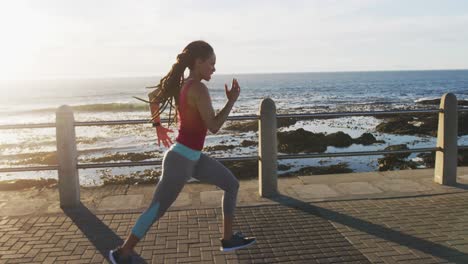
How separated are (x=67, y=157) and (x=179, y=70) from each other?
9.43ft

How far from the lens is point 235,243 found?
14.5ft

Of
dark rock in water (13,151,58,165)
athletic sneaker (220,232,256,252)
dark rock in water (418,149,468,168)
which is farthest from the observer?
dark rock in water (13,151,58,165)

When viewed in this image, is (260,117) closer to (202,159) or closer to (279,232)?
(279,232)

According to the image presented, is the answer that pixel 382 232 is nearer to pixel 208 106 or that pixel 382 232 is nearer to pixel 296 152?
pixel 208 106

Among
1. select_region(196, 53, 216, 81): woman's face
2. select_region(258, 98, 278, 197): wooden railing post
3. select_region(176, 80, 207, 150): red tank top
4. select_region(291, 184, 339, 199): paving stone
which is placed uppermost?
select_region(196, 53, 216, 81): woman's face

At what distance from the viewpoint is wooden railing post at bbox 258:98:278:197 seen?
6422 mm

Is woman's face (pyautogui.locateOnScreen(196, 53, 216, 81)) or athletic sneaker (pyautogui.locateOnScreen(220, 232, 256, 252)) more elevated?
woman's face (pyautogui.locateOnScreen(196, 53, 216, 81))

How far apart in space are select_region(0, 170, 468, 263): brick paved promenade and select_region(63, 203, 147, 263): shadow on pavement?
0.04ft

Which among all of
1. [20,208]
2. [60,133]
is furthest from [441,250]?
[20,208]

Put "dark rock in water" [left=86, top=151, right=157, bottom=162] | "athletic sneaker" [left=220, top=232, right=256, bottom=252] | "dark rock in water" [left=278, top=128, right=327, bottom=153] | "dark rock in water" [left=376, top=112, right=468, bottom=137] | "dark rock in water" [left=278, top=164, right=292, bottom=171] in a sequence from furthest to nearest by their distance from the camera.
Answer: "dark rock in water" [left=376, top=112, right=468, bottom=137] → "dark rock in water" [left=278, top=128, right=327, bottom=153] → "dark rock in water" [left=86, top=151, right=157, bottom=162] → "dark rock in water" [left=278, top=164, right=292, bottom=171] → "athletic sneaker" [left=220, top=232, right=256, bottom=252]

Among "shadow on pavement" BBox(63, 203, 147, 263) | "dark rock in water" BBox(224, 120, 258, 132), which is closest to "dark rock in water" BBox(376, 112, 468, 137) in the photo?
"dark rock in water" BBox(224, 120, 258, 132)

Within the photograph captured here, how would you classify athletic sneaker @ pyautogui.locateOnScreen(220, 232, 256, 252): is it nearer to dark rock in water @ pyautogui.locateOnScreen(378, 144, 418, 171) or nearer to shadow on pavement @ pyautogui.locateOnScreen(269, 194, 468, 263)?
shadow on pavement @ pyautogui.locateOnScreen(269, 194, 468, 263)

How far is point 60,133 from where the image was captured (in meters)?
6.02

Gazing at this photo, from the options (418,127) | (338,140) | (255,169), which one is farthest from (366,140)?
(255,169)
